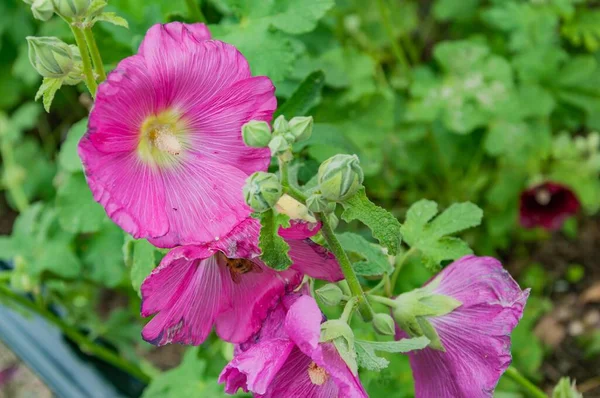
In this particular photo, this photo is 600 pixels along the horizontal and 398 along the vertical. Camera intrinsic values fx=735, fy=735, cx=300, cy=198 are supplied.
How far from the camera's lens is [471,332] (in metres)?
0.84

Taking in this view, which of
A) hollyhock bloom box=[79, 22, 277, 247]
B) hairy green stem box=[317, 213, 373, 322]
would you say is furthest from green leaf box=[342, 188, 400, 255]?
hollyhock bloom box=[79, 22, 277, 247]

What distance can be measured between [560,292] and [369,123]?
37.3 inches

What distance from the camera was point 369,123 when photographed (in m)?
1.65

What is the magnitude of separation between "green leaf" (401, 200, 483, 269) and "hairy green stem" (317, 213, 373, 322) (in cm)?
21

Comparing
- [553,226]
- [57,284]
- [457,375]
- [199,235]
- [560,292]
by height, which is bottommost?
[560,292]

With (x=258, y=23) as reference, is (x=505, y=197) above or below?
below

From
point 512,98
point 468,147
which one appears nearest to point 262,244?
point 512,98

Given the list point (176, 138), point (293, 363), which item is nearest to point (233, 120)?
point (176, 138)

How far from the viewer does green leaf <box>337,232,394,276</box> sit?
0.90 meters

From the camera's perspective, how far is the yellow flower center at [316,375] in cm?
77

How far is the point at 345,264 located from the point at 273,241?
94mm

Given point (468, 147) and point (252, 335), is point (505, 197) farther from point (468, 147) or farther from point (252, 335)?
point (252, 335)

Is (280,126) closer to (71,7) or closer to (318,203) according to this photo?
(318,203)

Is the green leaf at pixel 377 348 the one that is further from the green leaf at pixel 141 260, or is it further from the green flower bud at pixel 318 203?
the green leaf at pixel 141 260
